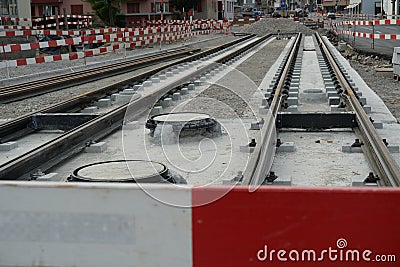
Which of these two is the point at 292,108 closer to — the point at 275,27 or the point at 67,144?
the point at 67,144

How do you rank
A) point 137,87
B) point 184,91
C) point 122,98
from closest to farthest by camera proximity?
point 122,98, point 184,91, point 137,87

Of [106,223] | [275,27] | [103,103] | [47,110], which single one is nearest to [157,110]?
[103,103]

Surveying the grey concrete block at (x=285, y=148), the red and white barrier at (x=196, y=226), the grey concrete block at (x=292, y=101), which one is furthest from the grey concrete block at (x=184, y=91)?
the red and white barrier at (x=196, y=226)

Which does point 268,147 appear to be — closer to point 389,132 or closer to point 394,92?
point 389,132

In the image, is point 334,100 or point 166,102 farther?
point 166,102

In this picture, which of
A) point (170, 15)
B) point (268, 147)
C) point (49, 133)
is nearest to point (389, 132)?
point (268, 147)

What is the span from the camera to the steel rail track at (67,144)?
436cm

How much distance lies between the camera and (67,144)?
5.40 m

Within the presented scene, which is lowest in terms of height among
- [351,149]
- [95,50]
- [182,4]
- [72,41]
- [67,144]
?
[351,149]

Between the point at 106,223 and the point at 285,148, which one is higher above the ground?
the point at 106,223

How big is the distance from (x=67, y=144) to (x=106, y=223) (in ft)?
9.53

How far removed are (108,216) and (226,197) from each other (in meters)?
0.51

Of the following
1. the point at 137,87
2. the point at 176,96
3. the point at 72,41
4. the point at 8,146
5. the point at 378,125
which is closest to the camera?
the point at 8,146

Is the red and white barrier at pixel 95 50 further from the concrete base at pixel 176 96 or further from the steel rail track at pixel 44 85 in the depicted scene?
the concrete base at pixel 176 96
